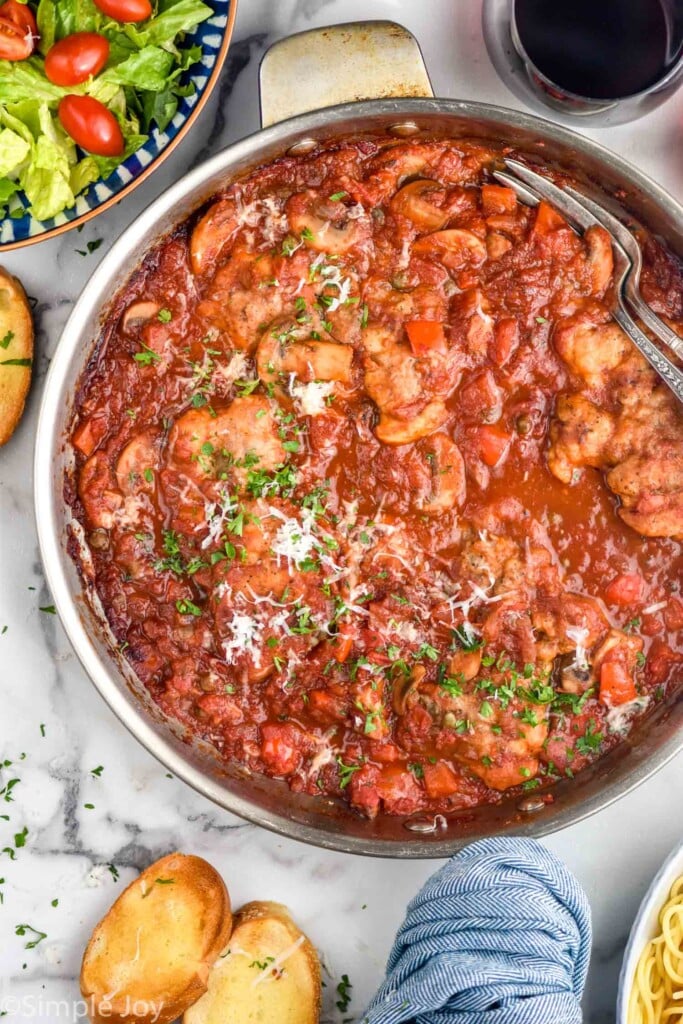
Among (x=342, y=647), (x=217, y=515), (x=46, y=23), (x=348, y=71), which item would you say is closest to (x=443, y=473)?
(x=342, y=647)

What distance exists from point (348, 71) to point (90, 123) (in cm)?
123

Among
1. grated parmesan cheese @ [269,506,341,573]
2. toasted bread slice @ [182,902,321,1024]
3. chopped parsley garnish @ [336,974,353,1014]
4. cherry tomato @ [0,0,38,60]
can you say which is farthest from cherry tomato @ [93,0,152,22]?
chopped parsley garnish @ [336,974,353,1014]

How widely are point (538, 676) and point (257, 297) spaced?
7.51 ft

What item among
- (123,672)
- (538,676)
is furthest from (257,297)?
(538,676)

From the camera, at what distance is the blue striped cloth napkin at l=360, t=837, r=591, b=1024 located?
4176 millimetres

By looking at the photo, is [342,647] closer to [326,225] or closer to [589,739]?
[589,739]

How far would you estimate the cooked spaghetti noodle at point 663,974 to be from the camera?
4637mm

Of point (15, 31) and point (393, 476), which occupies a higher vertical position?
point (15, 31)

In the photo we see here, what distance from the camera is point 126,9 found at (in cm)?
418

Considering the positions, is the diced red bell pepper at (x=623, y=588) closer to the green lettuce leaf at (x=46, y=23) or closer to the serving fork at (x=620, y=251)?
the serving fork at (x=620, y=251)

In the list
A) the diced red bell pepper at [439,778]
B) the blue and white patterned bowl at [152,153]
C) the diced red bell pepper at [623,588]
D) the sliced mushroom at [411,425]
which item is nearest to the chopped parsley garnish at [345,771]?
the diced red bell pepper at [439,778]

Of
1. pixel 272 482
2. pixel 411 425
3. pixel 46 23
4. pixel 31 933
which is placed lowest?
pixel 31 933

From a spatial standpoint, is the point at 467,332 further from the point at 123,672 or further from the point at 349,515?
the point at 123,672

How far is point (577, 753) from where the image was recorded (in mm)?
4570
